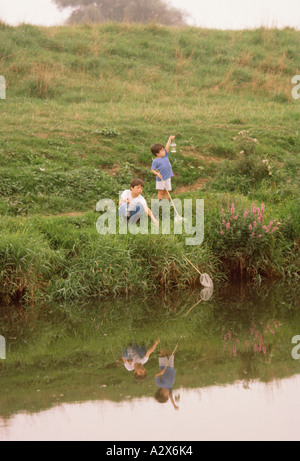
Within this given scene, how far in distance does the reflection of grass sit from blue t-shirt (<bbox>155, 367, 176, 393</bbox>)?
7cm

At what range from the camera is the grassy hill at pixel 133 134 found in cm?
1020

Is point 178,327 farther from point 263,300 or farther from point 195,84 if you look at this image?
point 195,84

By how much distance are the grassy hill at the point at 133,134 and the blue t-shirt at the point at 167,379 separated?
8.77 ft

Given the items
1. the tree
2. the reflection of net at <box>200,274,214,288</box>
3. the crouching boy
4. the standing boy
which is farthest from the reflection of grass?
the tree

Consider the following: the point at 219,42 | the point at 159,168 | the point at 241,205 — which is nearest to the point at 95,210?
the point at 159,168

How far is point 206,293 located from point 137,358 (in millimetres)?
2512

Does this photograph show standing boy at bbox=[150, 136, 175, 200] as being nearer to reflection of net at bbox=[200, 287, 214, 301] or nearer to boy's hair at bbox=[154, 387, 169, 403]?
reflection of net at bbox=[200, 287, 214, 301]

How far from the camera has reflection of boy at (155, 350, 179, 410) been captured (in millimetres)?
6590

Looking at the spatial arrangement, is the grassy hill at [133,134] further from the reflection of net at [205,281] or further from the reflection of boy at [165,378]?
the reflection of boy at [165,378]

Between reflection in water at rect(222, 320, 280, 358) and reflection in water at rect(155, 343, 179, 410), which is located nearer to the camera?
reflection in water at rect(155, 343, 179, 410)

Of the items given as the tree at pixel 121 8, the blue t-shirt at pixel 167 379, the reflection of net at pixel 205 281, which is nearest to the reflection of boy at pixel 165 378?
the blue t-shirt at pixel 167 379

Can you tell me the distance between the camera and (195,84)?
19094mm

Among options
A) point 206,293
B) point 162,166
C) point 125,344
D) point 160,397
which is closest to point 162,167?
point 162,166

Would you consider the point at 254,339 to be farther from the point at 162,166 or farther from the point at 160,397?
the point at 162,166
